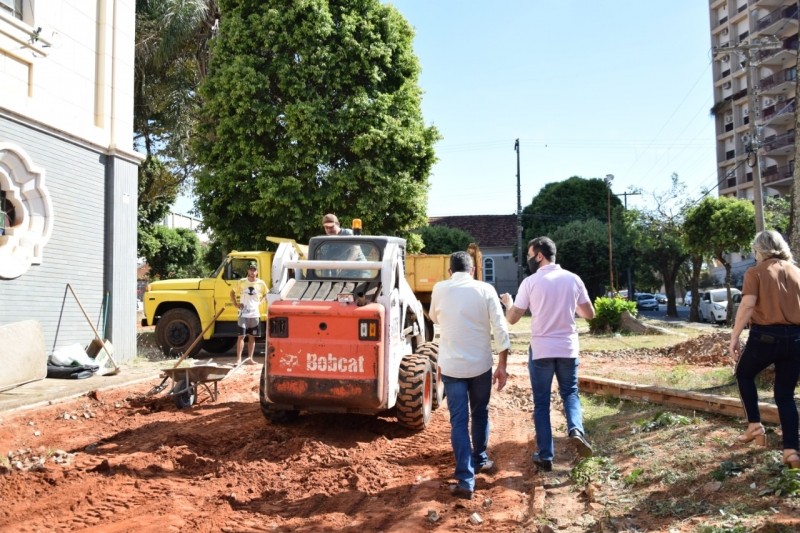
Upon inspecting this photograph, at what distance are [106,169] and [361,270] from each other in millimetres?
8315

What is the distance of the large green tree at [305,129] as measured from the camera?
17.9 meters

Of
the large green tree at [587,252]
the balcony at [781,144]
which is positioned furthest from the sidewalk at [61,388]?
the balcony at [781,144]

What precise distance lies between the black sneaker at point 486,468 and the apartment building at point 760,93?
44325 mm

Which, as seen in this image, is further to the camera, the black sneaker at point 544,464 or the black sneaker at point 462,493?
the black sneaker at point 544,464

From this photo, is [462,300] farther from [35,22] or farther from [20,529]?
[35,22]

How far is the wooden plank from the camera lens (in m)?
6.03

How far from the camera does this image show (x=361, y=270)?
732 cm

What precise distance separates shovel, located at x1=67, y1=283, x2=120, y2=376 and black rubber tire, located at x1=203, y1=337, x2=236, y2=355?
Result: 9.79 feet

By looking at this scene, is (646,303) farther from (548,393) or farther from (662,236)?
(548,393)

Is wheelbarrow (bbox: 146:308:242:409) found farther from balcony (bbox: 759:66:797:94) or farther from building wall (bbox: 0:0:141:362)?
balcony (bbox: 759:66:797:94)

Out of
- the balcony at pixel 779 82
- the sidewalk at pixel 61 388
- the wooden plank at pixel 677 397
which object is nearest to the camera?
the wooden plank at pixel 677 397

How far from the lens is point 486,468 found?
558 cm

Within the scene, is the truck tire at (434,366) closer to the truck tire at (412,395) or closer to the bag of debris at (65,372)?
the truck tire at (412,395)

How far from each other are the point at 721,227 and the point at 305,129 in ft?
60.5
